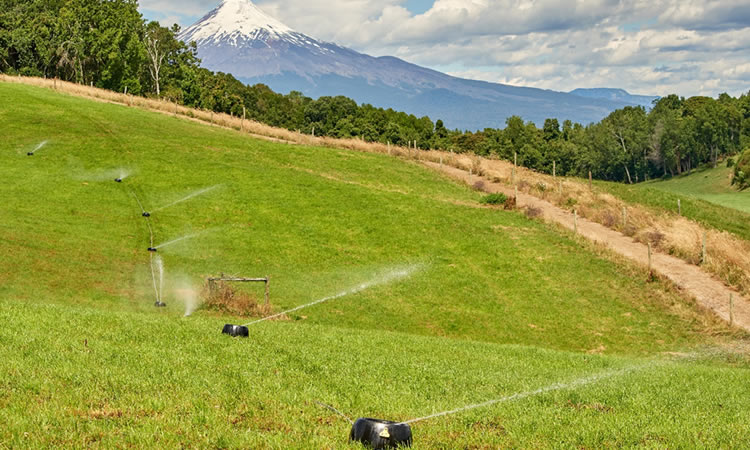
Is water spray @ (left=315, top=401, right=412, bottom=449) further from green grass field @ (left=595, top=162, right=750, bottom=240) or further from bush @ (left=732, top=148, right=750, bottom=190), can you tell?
bush @ (left=732, top=148, right=750, bottom=190)

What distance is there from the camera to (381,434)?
8578 millimetres

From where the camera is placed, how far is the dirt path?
34.2 metres

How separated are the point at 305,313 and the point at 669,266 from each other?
80.6 feet

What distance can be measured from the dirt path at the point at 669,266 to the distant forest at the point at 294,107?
273ft

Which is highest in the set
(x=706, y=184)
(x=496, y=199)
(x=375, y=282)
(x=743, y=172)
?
(x=743, y=172)

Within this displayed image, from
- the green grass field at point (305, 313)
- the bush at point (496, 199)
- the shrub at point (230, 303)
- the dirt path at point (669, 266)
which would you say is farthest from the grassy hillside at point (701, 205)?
the shrub at point (230, 303)

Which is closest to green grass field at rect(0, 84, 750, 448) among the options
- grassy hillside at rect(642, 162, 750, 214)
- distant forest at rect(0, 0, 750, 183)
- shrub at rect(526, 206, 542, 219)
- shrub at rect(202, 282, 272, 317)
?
shrub at rect(202, 282, 272, 317)

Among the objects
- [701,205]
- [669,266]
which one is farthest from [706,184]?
[669,266]

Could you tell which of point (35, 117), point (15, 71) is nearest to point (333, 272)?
point (35, 117)

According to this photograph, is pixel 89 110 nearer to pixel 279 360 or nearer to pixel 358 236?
pixel 358 236

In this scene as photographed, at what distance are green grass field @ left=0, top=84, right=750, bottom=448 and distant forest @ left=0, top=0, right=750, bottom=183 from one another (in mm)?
47362

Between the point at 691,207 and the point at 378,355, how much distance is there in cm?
7079

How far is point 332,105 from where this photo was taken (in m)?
158

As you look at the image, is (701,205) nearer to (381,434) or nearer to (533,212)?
(533,212)
